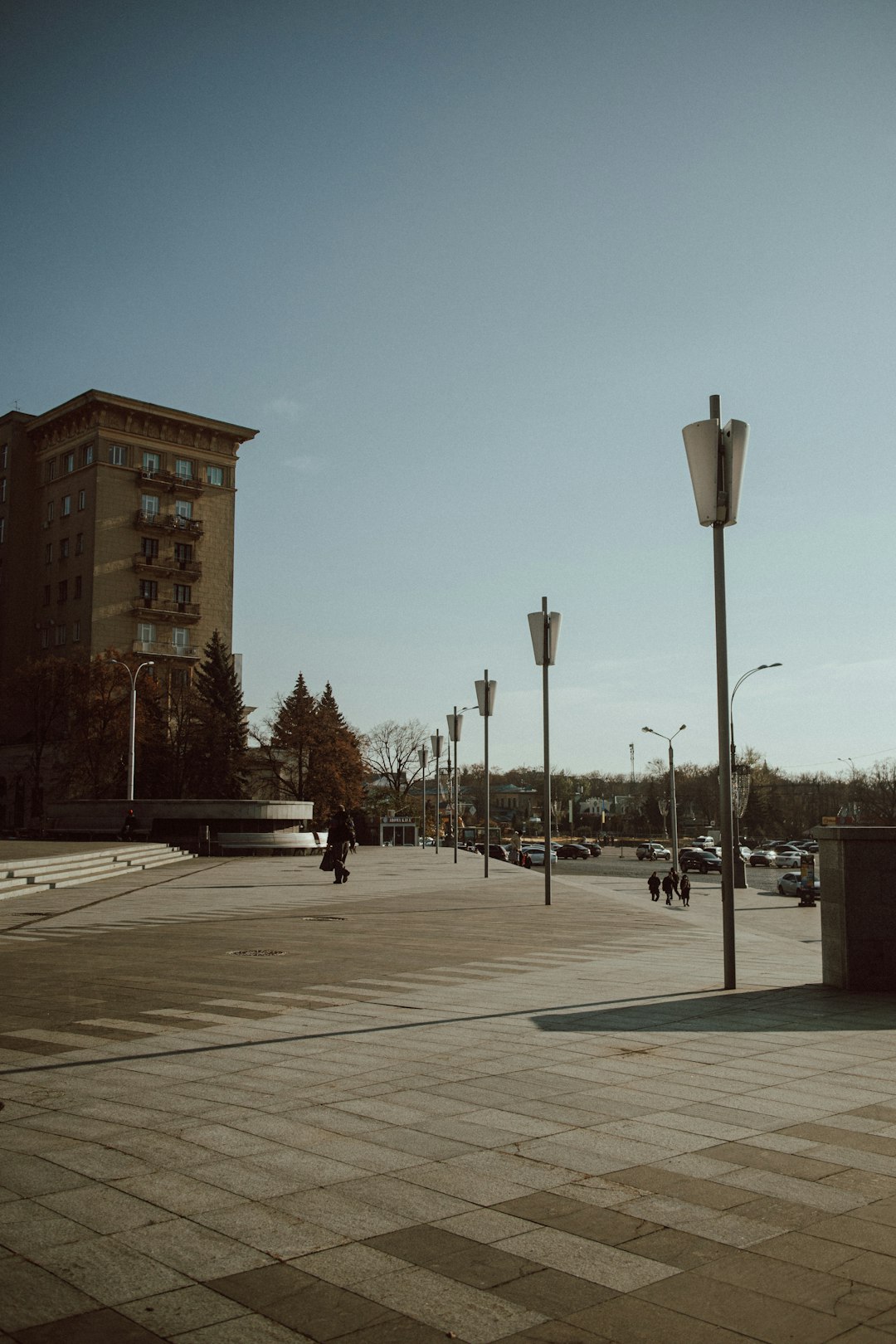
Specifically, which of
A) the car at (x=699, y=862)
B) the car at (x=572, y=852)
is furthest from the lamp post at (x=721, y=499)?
the car at (x=572, y=852)

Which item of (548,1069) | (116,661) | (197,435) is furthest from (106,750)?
(548,1069)

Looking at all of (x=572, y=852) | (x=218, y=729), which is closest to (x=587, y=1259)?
(x=218, y=729)

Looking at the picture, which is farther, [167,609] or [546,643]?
[167,609]

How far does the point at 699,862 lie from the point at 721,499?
5984 cm

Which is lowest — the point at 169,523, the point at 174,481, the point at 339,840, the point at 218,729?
the point at 339,840

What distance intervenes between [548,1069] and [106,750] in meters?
53.6

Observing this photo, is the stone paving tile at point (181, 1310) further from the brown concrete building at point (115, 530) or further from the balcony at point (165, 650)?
the balcony at point (165, 650)

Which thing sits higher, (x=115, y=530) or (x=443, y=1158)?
(x=115, y=530)

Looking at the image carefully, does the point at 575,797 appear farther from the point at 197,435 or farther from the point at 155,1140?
the point at 155,1140

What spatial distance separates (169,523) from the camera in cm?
7125

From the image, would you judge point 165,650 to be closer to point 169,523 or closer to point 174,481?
point 169,523

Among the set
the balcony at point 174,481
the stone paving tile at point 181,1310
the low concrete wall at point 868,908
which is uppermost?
the balcony at point 174,481

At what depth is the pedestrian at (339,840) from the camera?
86.5 ft

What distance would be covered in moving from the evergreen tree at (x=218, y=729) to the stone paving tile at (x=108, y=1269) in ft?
200
